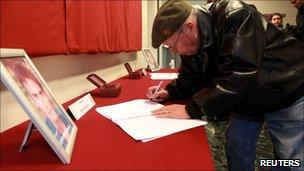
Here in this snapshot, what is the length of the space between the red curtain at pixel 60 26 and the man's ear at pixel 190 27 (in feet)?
1.70

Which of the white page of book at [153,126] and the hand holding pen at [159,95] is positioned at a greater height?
the white page of book at [153,126]

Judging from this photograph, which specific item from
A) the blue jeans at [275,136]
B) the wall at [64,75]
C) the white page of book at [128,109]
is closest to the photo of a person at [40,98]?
the wall at [64,75]

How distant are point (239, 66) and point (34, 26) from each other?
28.0 inches

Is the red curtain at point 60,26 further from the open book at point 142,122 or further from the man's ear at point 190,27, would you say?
the man's ear at point 190,27

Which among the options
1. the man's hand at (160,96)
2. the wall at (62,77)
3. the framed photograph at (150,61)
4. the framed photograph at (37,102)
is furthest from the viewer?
the framed photograph at (150,61)

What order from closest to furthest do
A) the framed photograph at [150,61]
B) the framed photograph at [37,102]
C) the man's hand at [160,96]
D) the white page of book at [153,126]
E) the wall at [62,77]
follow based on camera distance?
the framed photograph at [37,102] < the white page of book at [153,126] < the wall at [62,77] < the man's hand at [160,96] < the framed photograph at [150,61]

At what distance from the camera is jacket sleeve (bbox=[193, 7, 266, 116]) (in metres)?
0.90

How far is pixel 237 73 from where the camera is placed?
91 cm

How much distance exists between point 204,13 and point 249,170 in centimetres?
93

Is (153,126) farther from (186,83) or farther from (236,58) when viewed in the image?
(186,83)

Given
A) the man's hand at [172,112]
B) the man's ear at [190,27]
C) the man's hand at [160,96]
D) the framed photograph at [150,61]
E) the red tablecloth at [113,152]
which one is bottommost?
the framed photograph at [150,61]

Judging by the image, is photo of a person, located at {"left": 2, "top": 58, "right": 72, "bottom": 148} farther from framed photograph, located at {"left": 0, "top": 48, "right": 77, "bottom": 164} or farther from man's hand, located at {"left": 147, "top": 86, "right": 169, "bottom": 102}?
man's hand, located at {"left": 147, "top": 86, "right": 169, "bottom": 102}

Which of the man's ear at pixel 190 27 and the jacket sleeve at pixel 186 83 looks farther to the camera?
the jacket sleeve at pixel 186 83

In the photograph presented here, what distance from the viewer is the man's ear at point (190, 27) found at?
1.01 meters
